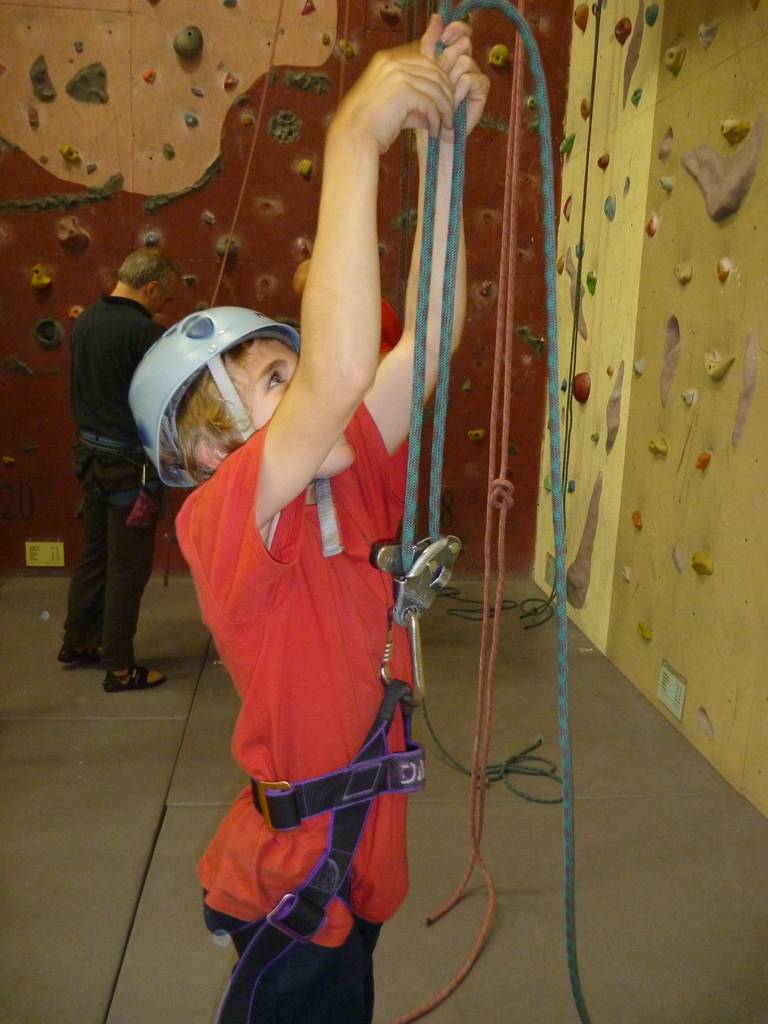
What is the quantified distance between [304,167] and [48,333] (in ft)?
4.69

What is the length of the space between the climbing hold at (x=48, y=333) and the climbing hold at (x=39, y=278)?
15cm

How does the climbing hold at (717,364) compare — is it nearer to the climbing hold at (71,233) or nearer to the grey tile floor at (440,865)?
the grey tile floor at (440,865)

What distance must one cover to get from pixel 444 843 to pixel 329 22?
3475 mm

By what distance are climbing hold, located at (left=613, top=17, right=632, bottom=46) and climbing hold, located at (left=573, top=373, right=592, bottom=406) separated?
126 cm

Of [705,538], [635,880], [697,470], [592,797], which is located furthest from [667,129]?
[635,880]

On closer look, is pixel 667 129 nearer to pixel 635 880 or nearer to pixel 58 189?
pixel 635 880

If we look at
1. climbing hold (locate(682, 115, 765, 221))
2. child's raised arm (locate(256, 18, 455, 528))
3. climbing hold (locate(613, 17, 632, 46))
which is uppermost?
climbing hold (locate(613, 17, 632, 46))

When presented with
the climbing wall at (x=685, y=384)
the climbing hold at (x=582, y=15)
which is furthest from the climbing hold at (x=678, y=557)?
the climbing hold at (x=582, y=15)

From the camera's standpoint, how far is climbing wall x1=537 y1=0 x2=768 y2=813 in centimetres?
227

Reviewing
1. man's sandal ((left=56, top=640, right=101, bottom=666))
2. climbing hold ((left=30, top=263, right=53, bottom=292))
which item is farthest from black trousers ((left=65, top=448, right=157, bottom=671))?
climbing hold ((left=30, top=263, right=53, bottom=292))

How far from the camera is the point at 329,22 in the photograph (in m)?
3.78

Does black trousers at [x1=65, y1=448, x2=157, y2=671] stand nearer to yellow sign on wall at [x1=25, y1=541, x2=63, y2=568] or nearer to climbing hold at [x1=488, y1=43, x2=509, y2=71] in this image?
yellow sign on wall at [x1=25, y1=541, x2=63, y2=568]

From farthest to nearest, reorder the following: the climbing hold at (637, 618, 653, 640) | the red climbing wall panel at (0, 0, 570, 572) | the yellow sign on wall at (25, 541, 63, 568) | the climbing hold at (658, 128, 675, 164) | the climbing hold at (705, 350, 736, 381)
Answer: the yellow sign on wall at (25, 541, 63, 568), the red climbing wall panel at (0, 0, 570, 572), the climbing hold at (637, 618, 653, 640), the climbing hold at (658, 128, 675, 164), the climbing hold at (705, 350, 736, 381)

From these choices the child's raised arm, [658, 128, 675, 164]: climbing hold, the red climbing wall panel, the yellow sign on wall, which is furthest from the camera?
the yellow sign on wall
